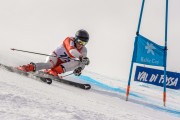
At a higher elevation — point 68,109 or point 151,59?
point 151,59

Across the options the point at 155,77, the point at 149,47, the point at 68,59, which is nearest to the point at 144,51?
the point at 149,47

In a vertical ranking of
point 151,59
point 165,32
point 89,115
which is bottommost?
point 89,115

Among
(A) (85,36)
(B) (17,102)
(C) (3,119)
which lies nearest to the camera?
(C) (3,119)

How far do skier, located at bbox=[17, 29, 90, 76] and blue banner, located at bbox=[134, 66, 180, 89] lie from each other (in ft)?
3.77

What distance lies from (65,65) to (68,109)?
3.81m

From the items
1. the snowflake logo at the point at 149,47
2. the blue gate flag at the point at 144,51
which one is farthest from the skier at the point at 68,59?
the snowflake logo at the point at 149,47

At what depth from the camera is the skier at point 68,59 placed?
636cm

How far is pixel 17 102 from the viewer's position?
251 cm

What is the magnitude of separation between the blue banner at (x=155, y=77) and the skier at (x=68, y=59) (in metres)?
1.15

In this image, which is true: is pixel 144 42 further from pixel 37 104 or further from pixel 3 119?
pixel 3 119

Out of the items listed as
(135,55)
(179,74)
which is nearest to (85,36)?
(135,55)

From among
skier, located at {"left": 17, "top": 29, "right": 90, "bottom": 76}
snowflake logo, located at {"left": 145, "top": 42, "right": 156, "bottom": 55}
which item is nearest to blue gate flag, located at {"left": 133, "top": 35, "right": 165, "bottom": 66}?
snowflake logo, located at {"left": 145, "top": 42, "right": 156, "bottom": 55}

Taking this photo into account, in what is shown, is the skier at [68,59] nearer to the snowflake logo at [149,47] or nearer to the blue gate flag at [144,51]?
the blue gate flag at [144,51]

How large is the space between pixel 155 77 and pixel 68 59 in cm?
209
